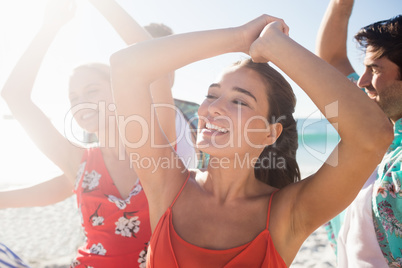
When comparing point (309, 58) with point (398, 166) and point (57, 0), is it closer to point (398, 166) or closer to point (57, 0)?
point (398, 166)

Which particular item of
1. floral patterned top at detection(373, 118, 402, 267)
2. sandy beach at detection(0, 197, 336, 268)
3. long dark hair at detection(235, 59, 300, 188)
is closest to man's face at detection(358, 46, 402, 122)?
floral patterned top at detection(373, 118, 402, 267)

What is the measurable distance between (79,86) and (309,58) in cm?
168

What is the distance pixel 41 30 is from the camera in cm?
241

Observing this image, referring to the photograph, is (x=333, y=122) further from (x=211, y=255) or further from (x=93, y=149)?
(x=93, y=149)

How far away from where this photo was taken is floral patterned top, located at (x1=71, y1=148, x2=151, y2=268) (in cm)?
200

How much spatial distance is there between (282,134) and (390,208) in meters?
0.88

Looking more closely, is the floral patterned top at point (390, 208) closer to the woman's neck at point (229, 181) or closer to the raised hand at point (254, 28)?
the woman's neck at point (229, 181)

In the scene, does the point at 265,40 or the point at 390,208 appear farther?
the point at 390,208

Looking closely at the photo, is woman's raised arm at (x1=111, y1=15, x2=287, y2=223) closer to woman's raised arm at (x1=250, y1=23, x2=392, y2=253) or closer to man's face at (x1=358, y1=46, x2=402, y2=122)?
woman's raised arm at (x1=250, y1=23, x2=392, y2=253)

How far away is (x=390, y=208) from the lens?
2.11 meters

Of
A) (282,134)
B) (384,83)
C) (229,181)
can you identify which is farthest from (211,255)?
(384,83)

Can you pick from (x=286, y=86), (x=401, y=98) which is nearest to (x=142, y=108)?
(x=286, y=86)

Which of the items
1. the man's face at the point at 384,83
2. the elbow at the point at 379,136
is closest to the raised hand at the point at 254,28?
the elbow at the point at 379,136

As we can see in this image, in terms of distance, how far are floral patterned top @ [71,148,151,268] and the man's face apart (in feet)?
6.86
